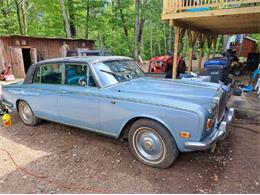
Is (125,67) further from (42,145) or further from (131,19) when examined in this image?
(131,19)

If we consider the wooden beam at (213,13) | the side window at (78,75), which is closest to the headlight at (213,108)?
the side window at (78,75)

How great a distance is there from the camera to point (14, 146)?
3949mm

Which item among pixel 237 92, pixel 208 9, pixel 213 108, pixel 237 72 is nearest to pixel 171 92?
pixel 213 108

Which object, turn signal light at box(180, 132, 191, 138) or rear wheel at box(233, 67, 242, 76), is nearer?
turn signal light at box(180, 132, 191, 138)

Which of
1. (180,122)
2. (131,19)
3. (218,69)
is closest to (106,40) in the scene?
(131,19)

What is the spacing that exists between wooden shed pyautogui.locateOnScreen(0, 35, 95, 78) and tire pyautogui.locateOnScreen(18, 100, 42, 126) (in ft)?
29.7

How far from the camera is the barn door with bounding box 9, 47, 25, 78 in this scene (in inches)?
490

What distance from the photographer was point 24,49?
45.2 feet

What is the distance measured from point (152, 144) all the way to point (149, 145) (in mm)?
57

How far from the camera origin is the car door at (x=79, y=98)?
3475 millimetres

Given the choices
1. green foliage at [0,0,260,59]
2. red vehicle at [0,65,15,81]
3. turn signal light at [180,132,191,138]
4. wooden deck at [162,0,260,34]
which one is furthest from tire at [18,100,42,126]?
green foliage at [0,0,260,59]

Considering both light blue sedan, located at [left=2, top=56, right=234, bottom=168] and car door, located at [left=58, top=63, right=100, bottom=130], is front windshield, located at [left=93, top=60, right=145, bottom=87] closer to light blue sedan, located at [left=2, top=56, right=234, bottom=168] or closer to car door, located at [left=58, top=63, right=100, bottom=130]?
light blue sedan, located at [left=2, top=56, right=234, bottom=168]

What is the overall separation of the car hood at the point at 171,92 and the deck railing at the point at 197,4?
3.88 metres

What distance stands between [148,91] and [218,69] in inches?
231
